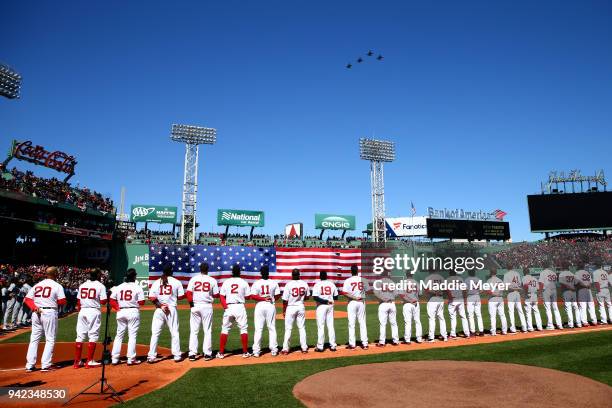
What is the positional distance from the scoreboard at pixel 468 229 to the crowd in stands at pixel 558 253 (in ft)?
8.50

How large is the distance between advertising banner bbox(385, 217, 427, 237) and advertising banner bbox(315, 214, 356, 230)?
6.62m

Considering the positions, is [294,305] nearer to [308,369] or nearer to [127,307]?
[308,369]

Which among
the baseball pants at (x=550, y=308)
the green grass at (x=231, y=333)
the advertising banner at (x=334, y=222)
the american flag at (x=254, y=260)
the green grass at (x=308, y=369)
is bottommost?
the green grass at (x=231, y=333)

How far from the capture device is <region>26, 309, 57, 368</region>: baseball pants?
8.48m

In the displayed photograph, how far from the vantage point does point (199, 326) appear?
31.5ft

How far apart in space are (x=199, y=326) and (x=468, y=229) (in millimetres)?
44147

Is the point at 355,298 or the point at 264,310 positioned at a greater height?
the point at 355,298

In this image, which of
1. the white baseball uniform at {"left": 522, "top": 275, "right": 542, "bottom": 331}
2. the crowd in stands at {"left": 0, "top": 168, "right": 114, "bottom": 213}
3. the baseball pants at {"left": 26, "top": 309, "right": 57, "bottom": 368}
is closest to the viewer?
the baseball pants at {"left": 26, "top": 309, "right": 57, "bottom": 368}

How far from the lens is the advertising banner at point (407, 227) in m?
57.8

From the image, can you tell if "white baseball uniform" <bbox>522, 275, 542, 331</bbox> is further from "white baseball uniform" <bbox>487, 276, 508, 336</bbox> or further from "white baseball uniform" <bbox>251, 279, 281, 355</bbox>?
"white baseball uniform" <bbox>251, 279, 281, 355</bbox>

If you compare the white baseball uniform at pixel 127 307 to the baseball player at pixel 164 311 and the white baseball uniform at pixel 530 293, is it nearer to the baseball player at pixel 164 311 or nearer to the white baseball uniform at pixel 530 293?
the baseball player at pixel 164 311

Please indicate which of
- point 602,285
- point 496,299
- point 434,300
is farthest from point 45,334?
point 602,285

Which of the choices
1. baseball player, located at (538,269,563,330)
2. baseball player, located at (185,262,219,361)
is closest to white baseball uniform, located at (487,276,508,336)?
baseball player, located at (538,269,563,330)

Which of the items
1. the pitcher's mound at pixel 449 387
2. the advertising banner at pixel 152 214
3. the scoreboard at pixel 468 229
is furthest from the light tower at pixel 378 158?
the pitcher's mound at pixel 449 387
